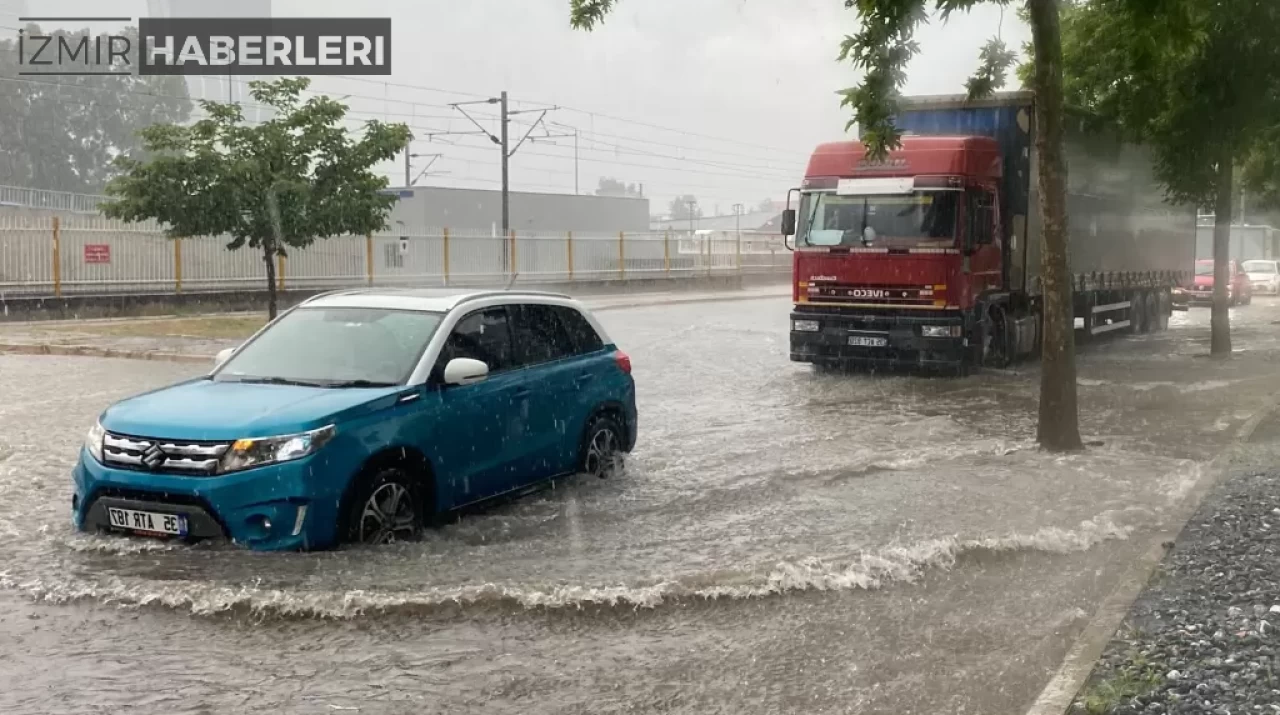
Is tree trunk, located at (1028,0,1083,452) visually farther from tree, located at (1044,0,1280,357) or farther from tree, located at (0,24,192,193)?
tree, located at (0,24,192,193)

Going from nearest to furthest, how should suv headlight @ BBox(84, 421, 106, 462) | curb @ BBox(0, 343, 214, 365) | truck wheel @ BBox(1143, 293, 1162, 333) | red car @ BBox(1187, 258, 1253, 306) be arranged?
suv headlight @ BBox(84, 421, 106, 462) → curb @ BBox(0, 343, 214, 365) → truck wheel @ BBox(1143, 293, 1162, 333) → red car @ BBox(1187, 258, 1253, 306)

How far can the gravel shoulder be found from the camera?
16.2 ft

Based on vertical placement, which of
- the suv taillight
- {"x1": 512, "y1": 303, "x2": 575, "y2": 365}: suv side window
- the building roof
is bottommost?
the suv taillight

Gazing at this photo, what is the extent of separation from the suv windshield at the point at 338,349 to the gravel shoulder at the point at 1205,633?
4.25 meters

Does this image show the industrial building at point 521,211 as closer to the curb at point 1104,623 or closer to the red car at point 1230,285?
the red car at point 1230,285

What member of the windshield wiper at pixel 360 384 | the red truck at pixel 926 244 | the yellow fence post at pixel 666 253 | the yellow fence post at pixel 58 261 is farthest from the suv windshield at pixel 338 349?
the yellow fence post at pixel 666 253

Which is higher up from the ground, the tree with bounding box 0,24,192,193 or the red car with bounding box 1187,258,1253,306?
the tree with bounding box 0,24,192,193

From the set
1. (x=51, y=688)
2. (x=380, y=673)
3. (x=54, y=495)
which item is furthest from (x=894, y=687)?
(x=54, y=495)

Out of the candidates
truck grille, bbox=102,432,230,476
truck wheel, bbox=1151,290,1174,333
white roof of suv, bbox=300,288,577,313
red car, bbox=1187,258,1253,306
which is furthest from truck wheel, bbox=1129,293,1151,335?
truck grille, bbox=102,432,230,476

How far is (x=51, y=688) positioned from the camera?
17.5ft

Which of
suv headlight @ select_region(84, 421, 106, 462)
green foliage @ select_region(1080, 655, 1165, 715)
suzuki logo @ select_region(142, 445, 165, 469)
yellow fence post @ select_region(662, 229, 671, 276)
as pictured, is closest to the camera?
green foliage @ select_region(1080, 655, 1165, 715)

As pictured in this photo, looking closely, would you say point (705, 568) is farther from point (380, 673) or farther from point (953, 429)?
point (953, 429)

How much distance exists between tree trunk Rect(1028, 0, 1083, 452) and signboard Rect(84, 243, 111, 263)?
22.8 meters

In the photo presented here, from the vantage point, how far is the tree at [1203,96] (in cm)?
1845
